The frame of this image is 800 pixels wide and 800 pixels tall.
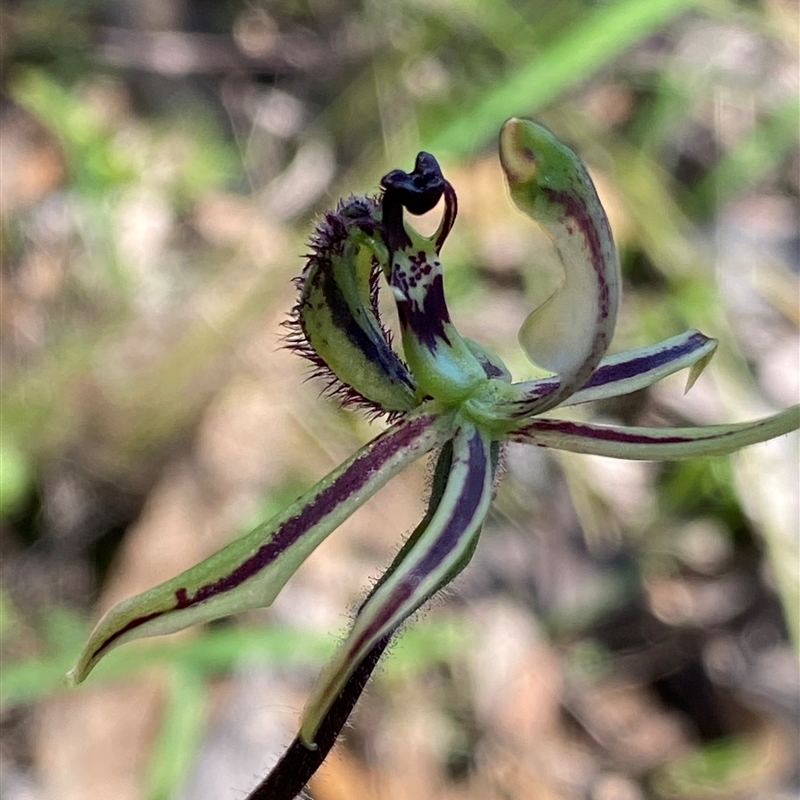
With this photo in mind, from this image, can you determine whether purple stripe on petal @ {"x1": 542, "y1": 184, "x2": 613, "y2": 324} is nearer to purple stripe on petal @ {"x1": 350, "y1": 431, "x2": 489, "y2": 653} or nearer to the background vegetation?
purple stripe on petal @ {"x1": 350, "y1": 431, "x2": 489, "y2": 653}

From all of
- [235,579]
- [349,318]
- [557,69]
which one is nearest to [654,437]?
[349,318]

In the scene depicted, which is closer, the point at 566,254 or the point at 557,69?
the point at 566,254

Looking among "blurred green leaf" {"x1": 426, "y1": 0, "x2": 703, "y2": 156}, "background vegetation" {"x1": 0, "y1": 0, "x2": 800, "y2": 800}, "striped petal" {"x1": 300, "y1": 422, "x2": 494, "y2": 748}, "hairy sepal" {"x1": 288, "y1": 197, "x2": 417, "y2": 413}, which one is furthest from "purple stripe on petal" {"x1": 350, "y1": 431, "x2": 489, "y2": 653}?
"blurred green leaf" {"x1": 426, "y1": 0, "x2": 703, "y2": 156}

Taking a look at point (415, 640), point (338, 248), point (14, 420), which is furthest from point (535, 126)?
point (14, 420)

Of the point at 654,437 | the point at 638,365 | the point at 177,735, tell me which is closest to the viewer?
the point at 654,437

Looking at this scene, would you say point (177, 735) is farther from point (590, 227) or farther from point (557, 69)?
point (557, 69)

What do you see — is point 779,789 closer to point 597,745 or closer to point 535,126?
point 597,745

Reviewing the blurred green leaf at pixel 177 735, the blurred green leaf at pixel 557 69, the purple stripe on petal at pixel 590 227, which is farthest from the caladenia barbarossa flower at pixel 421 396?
the blurred green leaf at pixel 557 69

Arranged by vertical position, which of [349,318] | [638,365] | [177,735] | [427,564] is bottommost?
[177,735]
